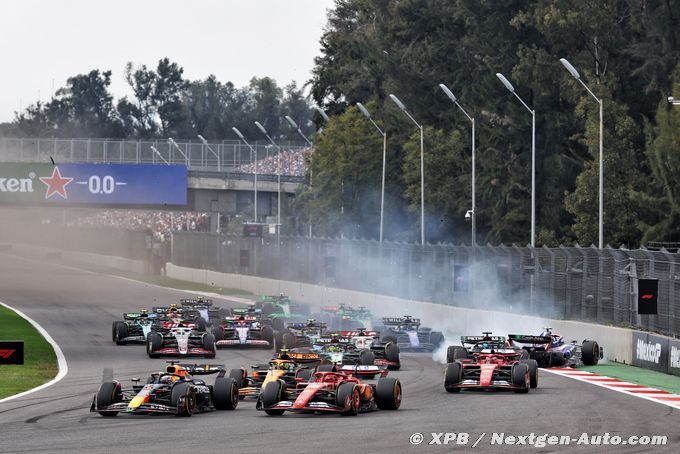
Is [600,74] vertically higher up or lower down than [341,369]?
higher up

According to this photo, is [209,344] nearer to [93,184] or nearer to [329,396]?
[329,396]

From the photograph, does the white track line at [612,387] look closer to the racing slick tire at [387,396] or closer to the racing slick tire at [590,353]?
the racing slick tire at [590,353]

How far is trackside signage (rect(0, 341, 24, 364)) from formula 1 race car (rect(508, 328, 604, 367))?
15.8 meters

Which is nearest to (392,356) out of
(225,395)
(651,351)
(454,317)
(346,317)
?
(651,351)

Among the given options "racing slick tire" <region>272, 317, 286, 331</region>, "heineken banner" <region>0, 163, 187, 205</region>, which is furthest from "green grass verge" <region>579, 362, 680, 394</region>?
"heineken banner" <region>0, 163, 187, 205</region>

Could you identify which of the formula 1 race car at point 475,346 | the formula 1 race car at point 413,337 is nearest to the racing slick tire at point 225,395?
the formula 1 race car at point 475,346

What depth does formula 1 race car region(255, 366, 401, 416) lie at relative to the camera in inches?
908

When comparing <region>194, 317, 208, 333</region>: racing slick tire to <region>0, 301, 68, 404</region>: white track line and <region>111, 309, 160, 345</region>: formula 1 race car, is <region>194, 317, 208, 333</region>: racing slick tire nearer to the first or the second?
<region>111, 309, 160, 345</region>: formula 1 race car

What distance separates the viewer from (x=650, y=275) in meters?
36.0

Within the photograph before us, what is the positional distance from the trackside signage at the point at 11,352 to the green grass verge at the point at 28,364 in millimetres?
7882

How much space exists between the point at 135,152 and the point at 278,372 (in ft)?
269

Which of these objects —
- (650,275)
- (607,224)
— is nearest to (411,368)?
(650,275)

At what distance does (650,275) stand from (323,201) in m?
65.2

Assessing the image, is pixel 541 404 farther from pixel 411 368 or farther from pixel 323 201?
pixel 323 201
